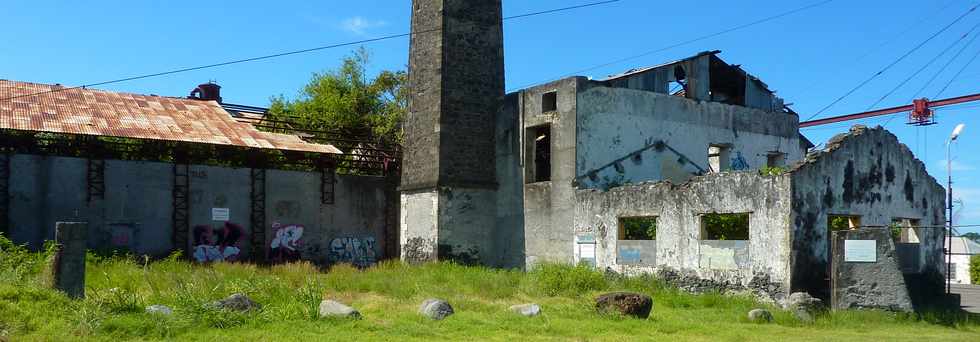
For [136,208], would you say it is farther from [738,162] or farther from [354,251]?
[738,162]

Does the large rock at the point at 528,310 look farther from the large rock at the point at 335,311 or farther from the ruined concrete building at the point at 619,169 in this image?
the ruined concrete building at the point at 619,169

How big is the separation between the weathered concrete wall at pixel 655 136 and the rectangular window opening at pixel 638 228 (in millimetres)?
1308

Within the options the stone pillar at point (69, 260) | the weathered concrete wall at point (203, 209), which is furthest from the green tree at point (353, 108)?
the stone pillar at point (69, 260)

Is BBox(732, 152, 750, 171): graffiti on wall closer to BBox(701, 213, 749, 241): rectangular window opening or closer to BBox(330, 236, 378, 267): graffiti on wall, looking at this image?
BBox(701, 213, 749, 241): rectangular window opening

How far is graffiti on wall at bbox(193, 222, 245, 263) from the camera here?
2238cm

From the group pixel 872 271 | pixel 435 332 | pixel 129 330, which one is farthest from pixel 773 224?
pixel 129 330

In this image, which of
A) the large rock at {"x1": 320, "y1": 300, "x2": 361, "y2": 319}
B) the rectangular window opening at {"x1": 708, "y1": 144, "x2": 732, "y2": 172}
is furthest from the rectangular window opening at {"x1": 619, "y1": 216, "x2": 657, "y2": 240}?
the large rock at {"x1": 320, "y1": 300, "x2": 361, "y2": 319}

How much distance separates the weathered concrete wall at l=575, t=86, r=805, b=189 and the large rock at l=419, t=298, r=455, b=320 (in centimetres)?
750

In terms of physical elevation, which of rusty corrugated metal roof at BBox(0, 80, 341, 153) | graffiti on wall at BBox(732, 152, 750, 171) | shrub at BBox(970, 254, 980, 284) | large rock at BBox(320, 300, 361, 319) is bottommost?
shrub at BBox(970, 254, 980, 284)

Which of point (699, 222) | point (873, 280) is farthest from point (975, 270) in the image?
point (873, 280)

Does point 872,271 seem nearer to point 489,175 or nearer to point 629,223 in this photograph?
point 629,223

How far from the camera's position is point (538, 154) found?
22.7 m

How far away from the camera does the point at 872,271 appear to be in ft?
48.1

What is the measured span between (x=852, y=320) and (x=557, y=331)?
5.49 m
